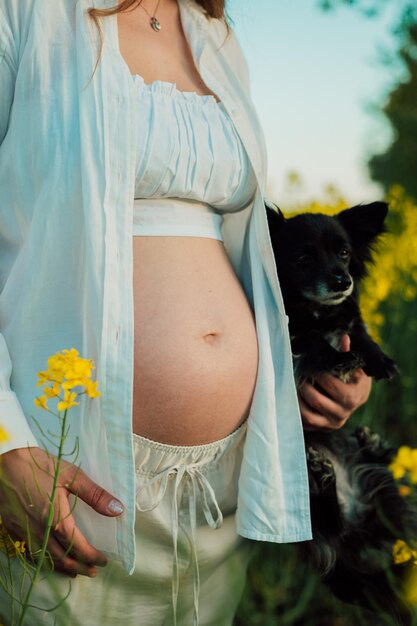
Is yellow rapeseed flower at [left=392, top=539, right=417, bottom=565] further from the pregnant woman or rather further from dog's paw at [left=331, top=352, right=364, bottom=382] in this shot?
dog's paw at [left=331, top=352, right=364, bottom=382]

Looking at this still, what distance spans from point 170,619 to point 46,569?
49cm

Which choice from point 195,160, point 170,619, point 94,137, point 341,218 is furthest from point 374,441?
point 94,137

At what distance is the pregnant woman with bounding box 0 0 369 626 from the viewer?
1499 millimetres

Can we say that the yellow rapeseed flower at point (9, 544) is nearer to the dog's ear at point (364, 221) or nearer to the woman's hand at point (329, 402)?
the woman's hand at point (329, 402)

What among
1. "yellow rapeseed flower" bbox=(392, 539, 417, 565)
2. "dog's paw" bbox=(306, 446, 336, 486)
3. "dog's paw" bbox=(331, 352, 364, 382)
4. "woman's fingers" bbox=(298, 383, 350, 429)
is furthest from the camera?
"dog's paw" bbox=(306, 446, 336, 486)

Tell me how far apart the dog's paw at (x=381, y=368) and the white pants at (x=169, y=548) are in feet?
1.81

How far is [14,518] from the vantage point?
1458mm

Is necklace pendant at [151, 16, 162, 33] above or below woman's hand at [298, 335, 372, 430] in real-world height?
above

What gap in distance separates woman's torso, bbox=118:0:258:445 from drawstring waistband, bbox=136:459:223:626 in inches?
3.0

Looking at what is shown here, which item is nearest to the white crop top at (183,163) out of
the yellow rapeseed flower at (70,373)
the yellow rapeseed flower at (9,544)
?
the yellow rapeseed flower at (70,373)

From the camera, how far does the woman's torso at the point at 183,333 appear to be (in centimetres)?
162

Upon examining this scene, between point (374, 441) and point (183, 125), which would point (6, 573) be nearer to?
point (183, 125)

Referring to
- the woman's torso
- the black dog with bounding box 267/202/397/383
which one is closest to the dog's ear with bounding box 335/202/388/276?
the black dog with bounding box 267/202/397/383

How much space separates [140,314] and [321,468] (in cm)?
95
